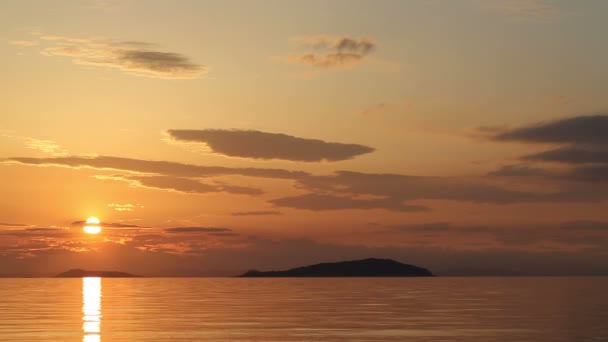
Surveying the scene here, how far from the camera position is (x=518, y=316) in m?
71.4

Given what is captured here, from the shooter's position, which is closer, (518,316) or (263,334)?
(263,334)

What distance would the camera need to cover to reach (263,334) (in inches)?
2052

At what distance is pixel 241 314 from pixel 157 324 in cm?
1311

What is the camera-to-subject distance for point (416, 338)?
49.3 metres

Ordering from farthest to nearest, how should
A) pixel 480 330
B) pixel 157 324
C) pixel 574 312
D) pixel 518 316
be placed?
1. pixel 574 312
2. pixel 518 316
3. pixel 157 324
4. pixel 480 330

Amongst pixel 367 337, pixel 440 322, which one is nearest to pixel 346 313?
pixel 440 322

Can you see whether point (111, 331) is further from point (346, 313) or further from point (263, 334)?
point (346, 313)

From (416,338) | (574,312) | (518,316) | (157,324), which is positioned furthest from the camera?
(574,312)

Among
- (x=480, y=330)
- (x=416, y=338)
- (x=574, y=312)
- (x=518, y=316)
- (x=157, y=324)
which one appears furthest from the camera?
(x=574, y=312)

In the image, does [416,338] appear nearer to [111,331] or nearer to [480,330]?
[480,330]

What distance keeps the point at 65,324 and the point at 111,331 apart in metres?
7.95

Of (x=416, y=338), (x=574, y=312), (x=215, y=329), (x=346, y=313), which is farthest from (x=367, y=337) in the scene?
(x=574, y=312)

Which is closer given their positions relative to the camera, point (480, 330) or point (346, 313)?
point (480, 330)

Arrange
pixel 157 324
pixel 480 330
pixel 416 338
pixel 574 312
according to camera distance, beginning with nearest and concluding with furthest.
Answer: pixel 416 338 → pixel 480 330 → pixel 157 324 → pixel 574 312
